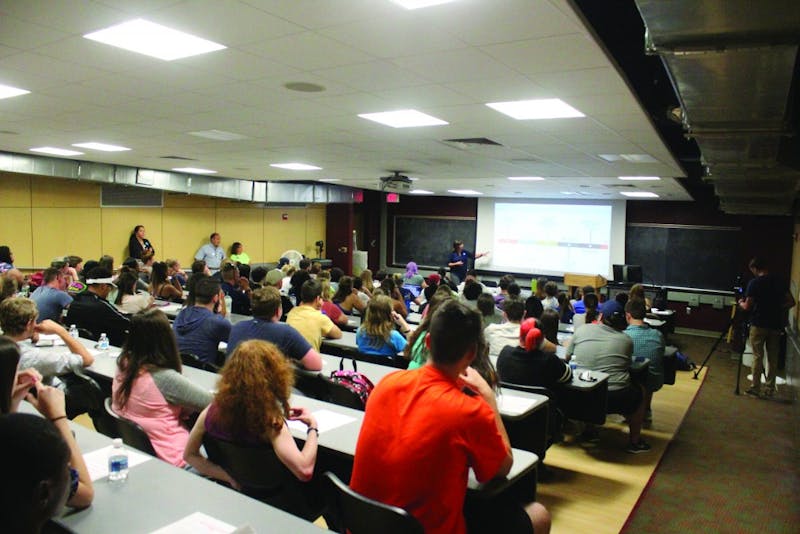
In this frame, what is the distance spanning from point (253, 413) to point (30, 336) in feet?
6.63

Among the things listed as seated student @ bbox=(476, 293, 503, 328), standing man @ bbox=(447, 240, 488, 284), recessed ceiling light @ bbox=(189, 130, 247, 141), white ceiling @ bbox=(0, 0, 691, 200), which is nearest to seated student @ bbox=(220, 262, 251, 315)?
white ceiling @ bbox=(0, 0, 691, 200)

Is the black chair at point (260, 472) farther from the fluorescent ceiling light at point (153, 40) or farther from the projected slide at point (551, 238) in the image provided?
the projected slide at point (551, 238)

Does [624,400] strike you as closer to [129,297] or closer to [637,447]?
[637,447]

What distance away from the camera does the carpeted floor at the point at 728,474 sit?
3.71 meters

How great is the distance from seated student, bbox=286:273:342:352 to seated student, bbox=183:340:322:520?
225 centimetres

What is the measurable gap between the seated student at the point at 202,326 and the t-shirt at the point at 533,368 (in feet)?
6.46

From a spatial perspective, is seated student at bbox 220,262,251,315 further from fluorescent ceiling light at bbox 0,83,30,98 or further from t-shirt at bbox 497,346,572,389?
t-shirt at bbox 497,346,572,389

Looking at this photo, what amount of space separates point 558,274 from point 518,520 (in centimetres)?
1200

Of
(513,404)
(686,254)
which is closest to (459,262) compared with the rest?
(686,254)

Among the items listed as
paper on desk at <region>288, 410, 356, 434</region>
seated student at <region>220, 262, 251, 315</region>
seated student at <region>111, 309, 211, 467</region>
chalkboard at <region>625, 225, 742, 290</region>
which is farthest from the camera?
chalkboard at <region>625, 225, 742, 290</region>

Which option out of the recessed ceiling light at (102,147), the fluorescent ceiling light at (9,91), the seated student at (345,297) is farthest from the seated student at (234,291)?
the fluorescent ceiling light at (9,91)

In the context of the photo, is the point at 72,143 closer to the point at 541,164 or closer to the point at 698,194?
the point at 541,164

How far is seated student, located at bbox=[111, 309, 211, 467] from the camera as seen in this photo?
2.64 metres

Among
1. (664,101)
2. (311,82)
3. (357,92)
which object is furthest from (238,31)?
(664,101)
